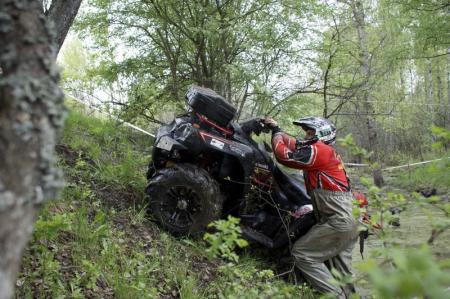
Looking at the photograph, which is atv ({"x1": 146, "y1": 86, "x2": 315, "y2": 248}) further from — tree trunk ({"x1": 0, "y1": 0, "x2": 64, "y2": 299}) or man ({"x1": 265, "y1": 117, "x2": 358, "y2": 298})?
tree trunk ({"x1": 0, "y1": 0, "x2": 64, "y2": 299})

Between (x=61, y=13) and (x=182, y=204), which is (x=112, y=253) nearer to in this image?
(x=182, y=204)

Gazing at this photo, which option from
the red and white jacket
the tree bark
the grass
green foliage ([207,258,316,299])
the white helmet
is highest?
the tree bark

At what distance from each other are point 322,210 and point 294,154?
2.18ft

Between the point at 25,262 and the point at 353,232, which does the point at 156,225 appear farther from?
the point at 353,232

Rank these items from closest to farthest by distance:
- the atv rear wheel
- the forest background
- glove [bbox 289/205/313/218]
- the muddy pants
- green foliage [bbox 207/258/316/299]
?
the forest background
green foliage [bbox 207/258/316/299]
the atv rear wheel
the muddy pants
glove [bbox 289/205/313/218]

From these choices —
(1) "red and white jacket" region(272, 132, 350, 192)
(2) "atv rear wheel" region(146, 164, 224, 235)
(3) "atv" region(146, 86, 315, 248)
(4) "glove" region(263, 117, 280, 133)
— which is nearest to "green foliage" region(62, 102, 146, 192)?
(3) "atv" region(146, 86, 315, 248)

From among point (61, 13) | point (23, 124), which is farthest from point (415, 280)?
point (61, 13)

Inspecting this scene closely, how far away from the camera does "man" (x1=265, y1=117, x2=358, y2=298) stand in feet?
14.9

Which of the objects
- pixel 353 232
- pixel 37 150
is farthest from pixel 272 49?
pixel 37 150

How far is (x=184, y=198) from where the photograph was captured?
4473 millimetres

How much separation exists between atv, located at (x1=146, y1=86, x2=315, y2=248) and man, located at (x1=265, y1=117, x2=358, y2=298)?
0.24m

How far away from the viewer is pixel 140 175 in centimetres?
514

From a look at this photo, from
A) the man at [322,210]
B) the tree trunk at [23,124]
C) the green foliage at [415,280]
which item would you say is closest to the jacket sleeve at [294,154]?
the man at [322,210]

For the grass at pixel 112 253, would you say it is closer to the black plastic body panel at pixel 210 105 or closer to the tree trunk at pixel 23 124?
the black plastic body panel at pixel 210 105
